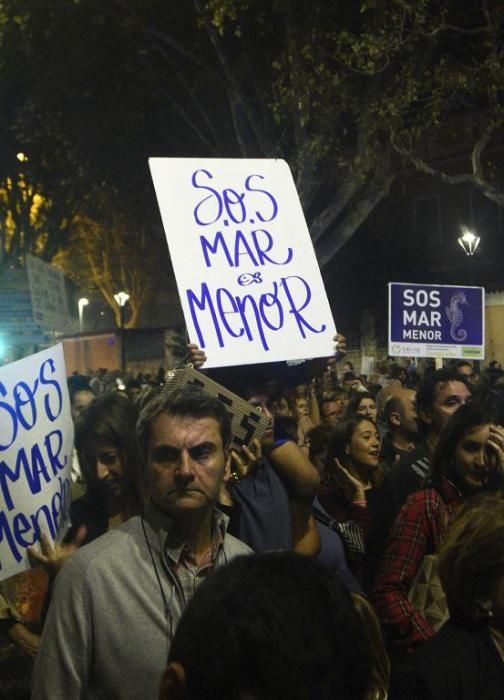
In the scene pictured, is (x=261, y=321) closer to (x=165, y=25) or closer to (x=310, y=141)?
(x=310, y=141)

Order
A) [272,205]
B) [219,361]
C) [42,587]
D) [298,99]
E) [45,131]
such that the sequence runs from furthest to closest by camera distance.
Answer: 1. [45,131]
2. [298,99]
3. [272,205]
4. [219,361]
5. [42,587]

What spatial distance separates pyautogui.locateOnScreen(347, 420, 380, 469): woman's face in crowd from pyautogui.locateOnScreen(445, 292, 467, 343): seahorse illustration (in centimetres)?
550

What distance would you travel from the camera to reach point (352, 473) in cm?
547

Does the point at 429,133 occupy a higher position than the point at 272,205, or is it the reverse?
the point at 429,133

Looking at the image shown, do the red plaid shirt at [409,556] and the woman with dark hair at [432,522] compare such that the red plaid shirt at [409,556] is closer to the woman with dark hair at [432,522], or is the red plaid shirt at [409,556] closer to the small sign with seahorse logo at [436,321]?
the woman with dark hair at [432,522]

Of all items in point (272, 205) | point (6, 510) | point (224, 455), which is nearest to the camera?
point (224, 455)

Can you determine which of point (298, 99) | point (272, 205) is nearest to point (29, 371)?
point (272, 205)

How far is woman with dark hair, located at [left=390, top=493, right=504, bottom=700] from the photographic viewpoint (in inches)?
99.7

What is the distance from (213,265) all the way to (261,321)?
1.05 ft

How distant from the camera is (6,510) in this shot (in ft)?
11.5

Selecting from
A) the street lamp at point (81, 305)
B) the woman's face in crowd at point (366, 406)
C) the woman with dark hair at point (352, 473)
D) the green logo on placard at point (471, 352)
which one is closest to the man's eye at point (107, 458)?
the woman with dark hair at point (352, 473)

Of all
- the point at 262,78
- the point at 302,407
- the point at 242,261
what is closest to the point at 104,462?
the point at 242,261

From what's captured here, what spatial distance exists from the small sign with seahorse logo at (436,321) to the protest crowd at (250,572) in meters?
5.71

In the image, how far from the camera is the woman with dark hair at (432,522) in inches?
136
